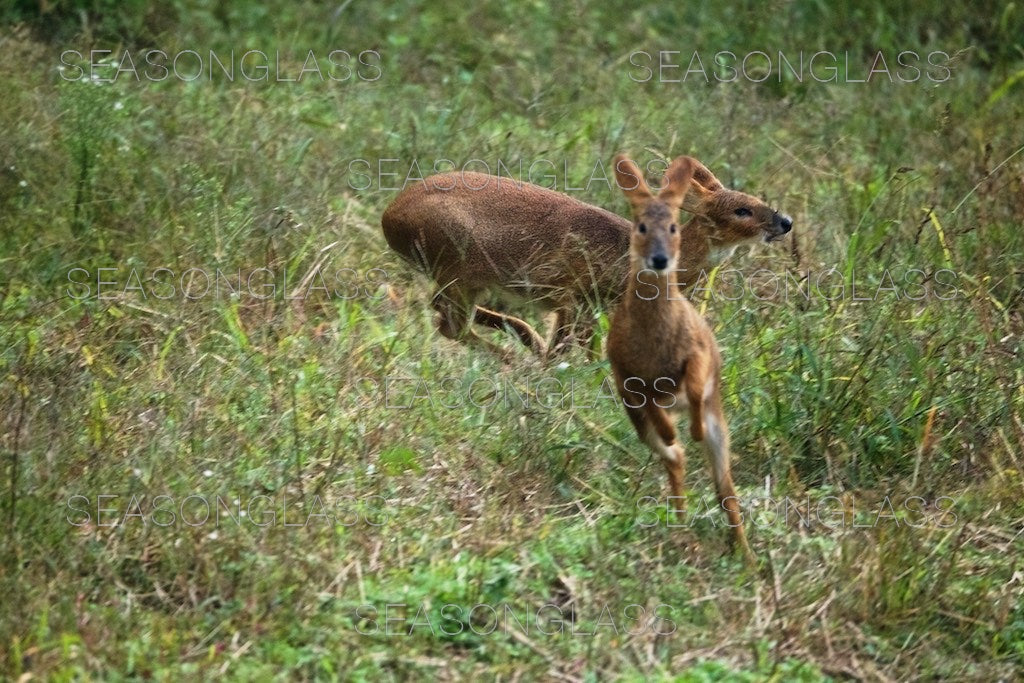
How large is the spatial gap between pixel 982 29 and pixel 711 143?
8.73ft

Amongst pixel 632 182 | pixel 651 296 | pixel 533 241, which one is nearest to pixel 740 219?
pixel 533 241

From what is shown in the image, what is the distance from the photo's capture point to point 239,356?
19.2ft

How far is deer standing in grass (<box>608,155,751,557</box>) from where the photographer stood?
Answer: 15.0ft

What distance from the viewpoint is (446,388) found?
230 inches

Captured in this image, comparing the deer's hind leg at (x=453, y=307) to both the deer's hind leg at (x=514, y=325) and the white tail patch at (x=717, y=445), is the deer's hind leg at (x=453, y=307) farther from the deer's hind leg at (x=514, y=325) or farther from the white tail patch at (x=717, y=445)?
the white tail patch at (x=717, y=445)

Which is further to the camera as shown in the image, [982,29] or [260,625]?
[982,29]

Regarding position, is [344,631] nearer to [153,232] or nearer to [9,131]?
[153,232]

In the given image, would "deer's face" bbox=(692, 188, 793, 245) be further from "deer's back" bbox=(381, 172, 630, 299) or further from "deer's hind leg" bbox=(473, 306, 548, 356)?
"deer's hind leg" bbox=(473, 306, 548, 356)

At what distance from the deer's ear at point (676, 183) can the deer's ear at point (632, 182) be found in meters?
0.05

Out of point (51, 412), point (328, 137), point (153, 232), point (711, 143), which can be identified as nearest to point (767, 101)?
point (711, 143)

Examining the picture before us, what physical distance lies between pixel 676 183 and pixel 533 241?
5.84ft

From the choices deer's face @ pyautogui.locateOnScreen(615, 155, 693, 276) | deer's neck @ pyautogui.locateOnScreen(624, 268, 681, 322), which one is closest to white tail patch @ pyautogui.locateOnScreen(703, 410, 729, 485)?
deer's neck @ pyautogui.locateOnScreen(624, 268, 681, 322)

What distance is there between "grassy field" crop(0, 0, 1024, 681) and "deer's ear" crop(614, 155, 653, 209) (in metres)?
0.93

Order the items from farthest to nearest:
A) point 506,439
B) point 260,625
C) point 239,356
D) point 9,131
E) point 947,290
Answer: point 9,131 < point 947,290 < point 239,356 < point 506,439 < point 260,625
